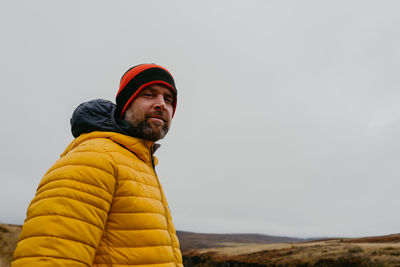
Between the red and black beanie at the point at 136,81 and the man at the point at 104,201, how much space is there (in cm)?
5

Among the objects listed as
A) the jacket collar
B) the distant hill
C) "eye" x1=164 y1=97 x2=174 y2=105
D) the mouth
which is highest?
"eye" x1=164 y1=97 x2=174 y2=105

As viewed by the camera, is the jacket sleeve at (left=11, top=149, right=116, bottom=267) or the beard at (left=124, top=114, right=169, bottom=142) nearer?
the jacket sleeve at (left=11, top=149, right=116, bottom=267)

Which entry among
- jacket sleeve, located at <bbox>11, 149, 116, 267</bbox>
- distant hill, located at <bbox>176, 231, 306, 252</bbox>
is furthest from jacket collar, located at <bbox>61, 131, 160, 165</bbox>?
distant hill, located at <bbox>176, 231, 306, 252</bbox>

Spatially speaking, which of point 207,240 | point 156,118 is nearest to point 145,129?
point 156,118

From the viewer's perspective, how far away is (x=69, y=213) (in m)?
1.83

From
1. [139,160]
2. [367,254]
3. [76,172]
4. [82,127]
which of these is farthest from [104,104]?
[367,254]

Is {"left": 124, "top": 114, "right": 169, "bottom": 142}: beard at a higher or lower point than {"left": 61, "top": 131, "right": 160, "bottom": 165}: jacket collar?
higher

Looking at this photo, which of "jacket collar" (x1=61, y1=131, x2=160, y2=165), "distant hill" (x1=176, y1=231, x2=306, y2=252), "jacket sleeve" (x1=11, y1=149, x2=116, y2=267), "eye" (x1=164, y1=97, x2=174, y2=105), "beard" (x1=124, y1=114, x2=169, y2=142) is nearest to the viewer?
"jacket sleeve" (x1=11, y1=149, x2=116, y2=267)

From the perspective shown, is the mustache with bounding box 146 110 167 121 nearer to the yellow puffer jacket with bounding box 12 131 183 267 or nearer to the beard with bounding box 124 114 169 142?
the beard with bounding box 124 114 169 142

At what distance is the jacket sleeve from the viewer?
5.57ft

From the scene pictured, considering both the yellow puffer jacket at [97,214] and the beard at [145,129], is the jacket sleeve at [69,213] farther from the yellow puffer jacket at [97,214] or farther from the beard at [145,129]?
the beard at [145,129]

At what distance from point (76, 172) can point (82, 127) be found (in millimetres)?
922

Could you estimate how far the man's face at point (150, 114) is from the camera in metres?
2.96

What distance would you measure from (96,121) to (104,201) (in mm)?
1089
